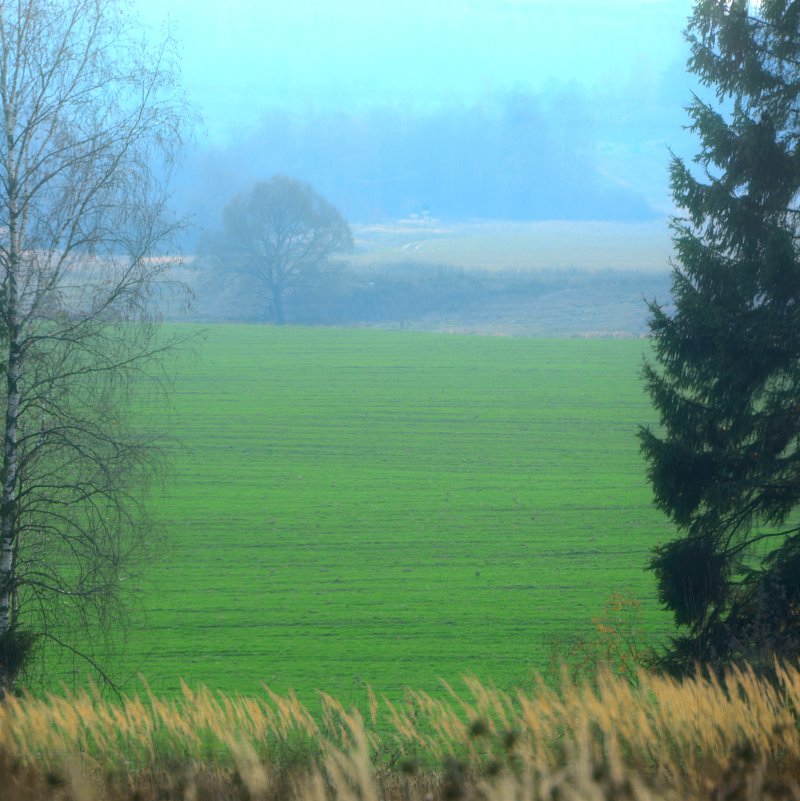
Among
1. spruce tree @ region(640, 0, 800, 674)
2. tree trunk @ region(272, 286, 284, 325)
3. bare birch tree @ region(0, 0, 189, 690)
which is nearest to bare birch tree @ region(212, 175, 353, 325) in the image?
tree trunk @ region(272, 286, 284, 325)

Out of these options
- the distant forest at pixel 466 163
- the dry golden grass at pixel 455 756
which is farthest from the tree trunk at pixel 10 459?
the distant forest at pixel 466 163

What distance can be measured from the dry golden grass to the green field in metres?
7.65

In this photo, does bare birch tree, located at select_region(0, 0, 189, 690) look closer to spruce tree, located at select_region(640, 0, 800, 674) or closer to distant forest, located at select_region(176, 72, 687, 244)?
spruce tree, located at select_region(640, 0, 800, 674)

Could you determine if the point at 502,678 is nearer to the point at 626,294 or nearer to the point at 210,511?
the point at 210,511

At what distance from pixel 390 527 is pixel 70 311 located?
11314 mm

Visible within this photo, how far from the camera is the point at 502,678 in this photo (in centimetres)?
1345

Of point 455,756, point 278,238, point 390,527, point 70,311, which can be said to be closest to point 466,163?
point 278,238

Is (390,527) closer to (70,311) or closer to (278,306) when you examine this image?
(70,311)

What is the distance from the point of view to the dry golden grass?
164 inches

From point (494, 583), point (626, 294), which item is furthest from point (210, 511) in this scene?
point (626, 294)

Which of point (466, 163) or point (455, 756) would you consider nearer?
point (455, 756)

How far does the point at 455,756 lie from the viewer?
5.13 metres

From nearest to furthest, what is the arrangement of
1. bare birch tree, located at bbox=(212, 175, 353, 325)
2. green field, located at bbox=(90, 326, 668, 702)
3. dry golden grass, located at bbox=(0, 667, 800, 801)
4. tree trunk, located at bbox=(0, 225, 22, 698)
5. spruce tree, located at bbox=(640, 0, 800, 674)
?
dry golden grass, located at bbox=(0, 667, 800, 801), spruce tree, located at bbox=(640, 0, 800, 674), tree trunk, located at bbox=(0, 225, 22, 698), green field, located at bbox=(90, 326, 668, 702), bare birch tree, located at bbox=(212, 175, 353, 325)

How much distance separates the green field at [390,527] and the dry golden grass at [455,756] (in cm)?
765
